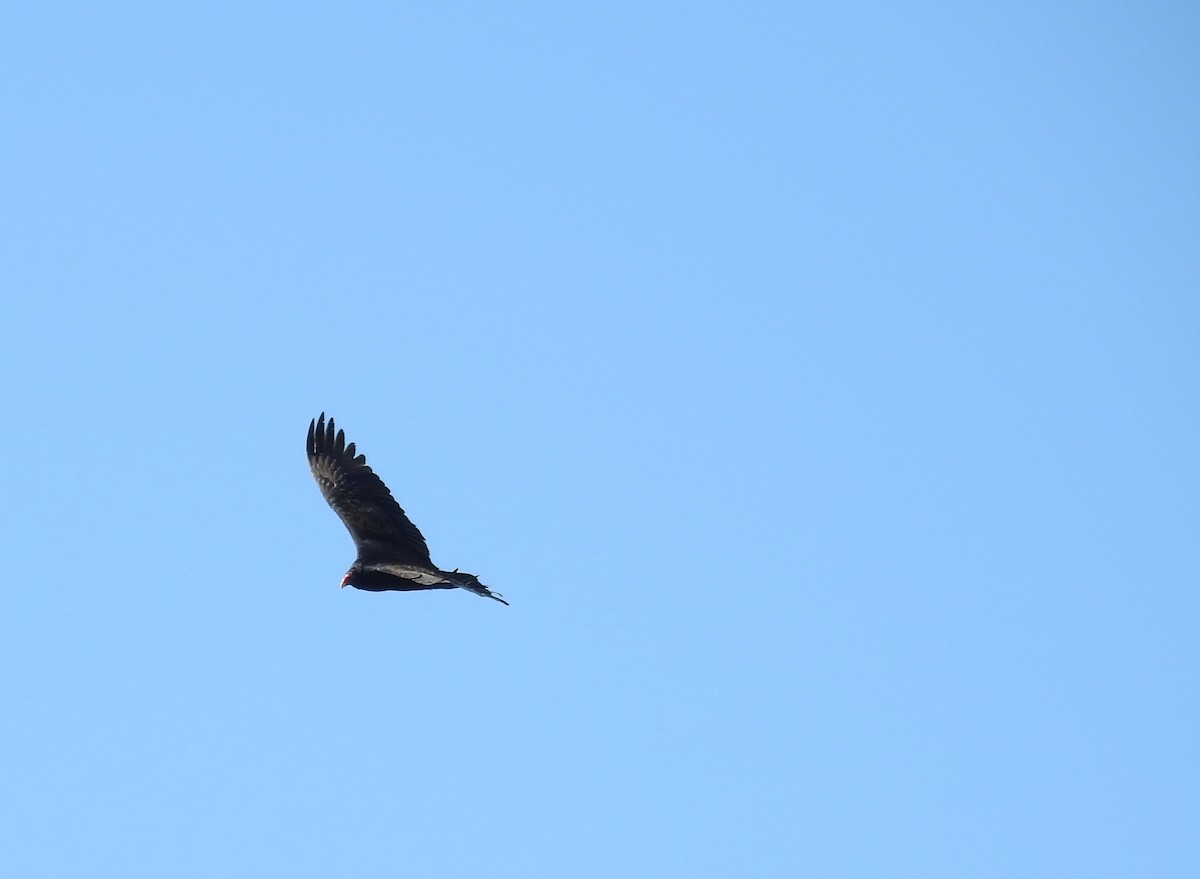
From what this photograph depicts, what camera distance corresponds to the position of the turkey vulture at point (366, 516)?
133 ft

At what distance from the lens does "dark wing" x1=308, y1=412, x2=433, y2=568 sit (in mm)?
41750

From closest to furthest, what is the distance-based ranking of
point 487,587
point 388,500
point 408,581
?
point 487,587
point 408,581
point 388,500

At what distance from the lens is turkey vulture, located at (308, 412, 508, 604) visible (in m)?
40.5

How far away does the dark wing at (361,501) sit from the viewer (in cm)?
4175

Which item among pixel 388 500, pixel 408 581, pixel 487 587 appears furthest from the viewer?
pixel 388 500

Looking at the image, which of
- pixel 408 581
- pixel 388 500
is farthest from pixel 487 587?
pixel 388 500

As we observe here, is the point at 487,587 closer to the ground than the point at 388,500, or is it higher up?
closer to the ground

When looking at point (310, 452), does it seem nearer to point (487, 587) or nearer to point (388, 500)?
point (388, 500)

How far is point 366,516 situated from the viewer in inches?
1670

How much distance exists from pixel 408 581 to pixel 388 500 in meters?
3.68

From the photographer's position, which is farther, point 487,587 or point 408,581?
point 408,581

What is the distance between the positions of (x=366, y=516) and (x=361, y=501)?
0.51m

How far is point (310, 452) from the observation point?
43.8 m

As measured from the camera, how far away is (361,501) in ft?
140
